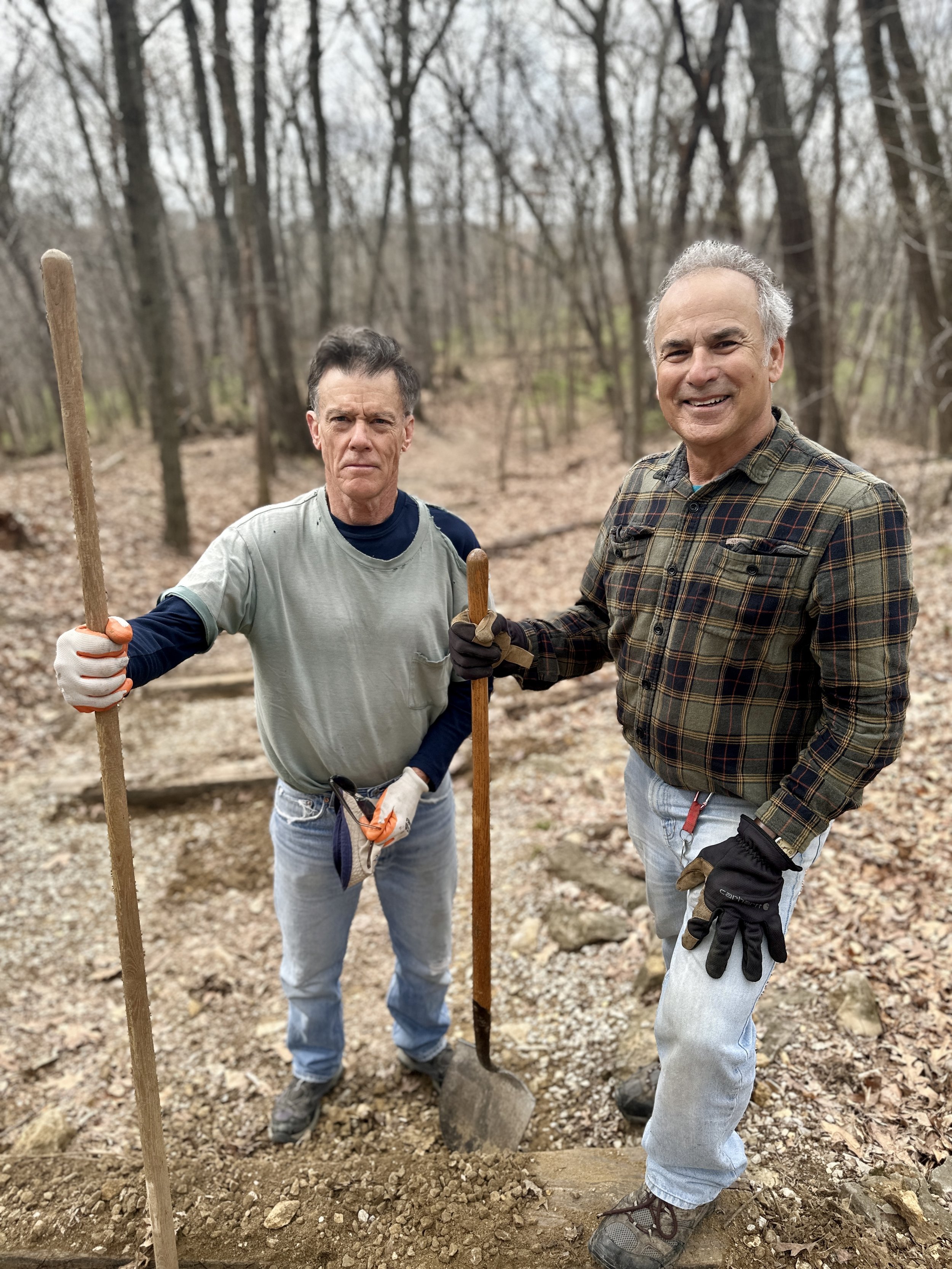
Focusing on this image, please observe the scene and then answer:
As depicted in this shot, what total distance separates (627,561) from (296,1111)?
2438mm

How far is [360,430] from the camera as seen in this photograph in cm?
236

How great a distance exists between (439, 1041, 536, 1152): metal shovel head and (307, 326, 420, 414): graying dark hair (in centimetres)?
245

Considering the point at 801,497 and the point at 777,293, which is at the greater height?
the point at 777,293

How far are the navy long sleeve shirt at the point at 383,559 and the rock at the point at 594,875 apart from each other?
1894 millimetres

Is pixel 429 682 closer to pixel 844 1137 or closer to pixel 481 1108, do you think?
pixel 481 1108

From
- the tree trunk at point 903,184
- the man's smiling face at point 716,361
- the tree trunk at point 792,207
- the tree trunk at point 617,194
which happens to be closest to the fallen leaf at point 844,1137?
the man's smiling face at point 716,361

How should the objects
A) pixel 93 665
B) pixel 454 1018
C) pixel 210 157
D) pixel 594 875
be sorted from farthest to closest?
pixel 210 157
pixel 594 875
pixel 454 1018
pixel 93 665

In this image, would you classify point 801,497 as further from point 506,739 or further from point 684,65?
point 684,65

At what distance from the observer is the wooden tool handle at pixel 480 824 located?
2.44 m

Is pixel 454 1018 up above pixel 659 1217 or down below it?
below

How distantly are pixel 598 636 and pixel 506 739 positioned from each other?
12.3ft

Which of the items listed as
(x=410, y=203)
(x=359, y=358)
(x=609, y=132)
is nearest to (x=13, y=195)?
(x=410, y=203)

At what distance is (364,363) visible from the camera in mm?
2410

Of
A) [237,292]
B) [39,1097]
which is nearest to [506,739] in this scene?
[39,1097]
